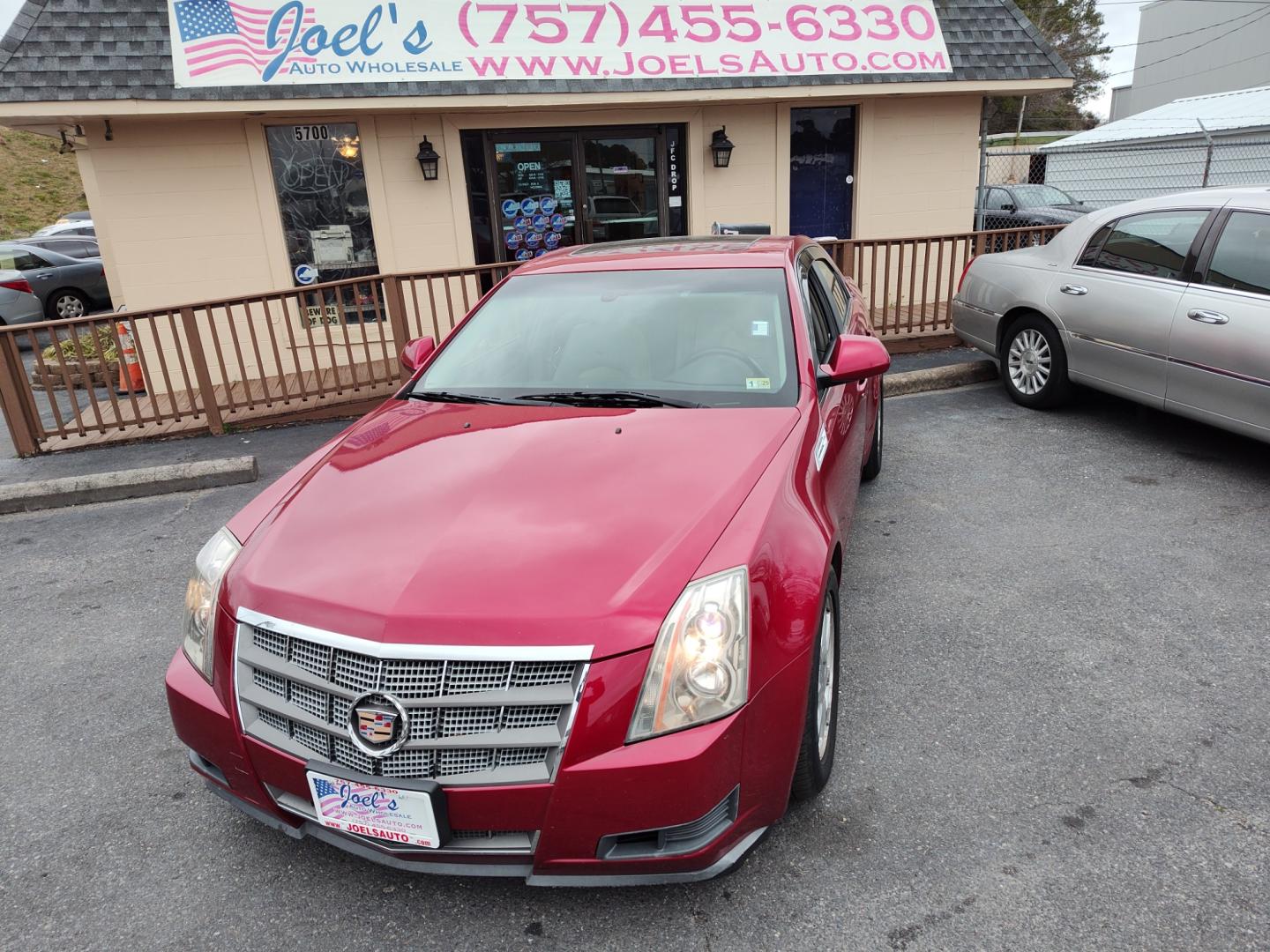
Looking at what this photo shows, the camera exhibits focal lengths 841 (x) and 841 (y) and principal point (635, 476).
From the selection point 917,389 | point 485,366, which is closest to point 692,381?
point 485,366

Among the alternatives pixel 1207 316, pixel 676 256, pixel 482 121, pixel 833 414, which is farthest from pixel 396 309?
pixel 1207 316

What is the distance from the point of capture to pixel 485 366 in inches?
139

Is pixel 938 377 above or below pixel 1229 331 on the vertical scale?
below

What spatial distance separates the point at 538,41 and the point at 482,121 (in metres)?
1.01

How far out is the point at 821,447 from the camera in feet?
10.1

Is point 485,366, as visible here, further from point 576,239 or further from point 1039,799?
point 576,239

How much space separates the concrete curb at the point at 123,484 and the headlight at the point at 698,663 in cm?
480

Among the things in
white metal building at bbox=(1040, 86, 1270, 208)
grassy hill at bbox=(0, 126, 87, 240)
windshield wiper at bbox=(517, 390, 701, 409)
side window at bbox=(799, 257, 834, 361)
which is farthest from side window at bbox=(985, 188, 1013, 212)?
grassy hill at bbox=(0, 126, 87, 240)

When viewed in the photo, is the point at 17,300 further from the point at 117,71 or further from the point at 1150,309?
the point at 1150,309

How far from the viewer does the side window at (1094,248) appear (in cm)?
599

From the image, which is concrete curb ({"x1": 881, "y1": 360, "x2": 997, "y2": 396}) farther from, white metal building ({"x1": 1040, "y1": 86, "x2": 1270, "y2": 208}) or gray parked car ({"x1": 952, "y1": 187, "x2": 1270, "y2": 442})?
white metal building ({"x1": 1040, "y1": 86, "x2": 1270, "y2": 208})

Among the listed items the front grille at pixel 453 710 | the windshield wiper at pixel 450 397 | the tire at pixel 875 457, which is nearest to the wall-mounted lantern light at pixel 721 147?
the tire at pixel 875 457

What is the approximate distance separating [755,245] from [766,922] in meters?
2.97

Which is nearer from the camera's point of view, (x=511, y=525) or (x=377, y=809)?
(x=377, y=809)
